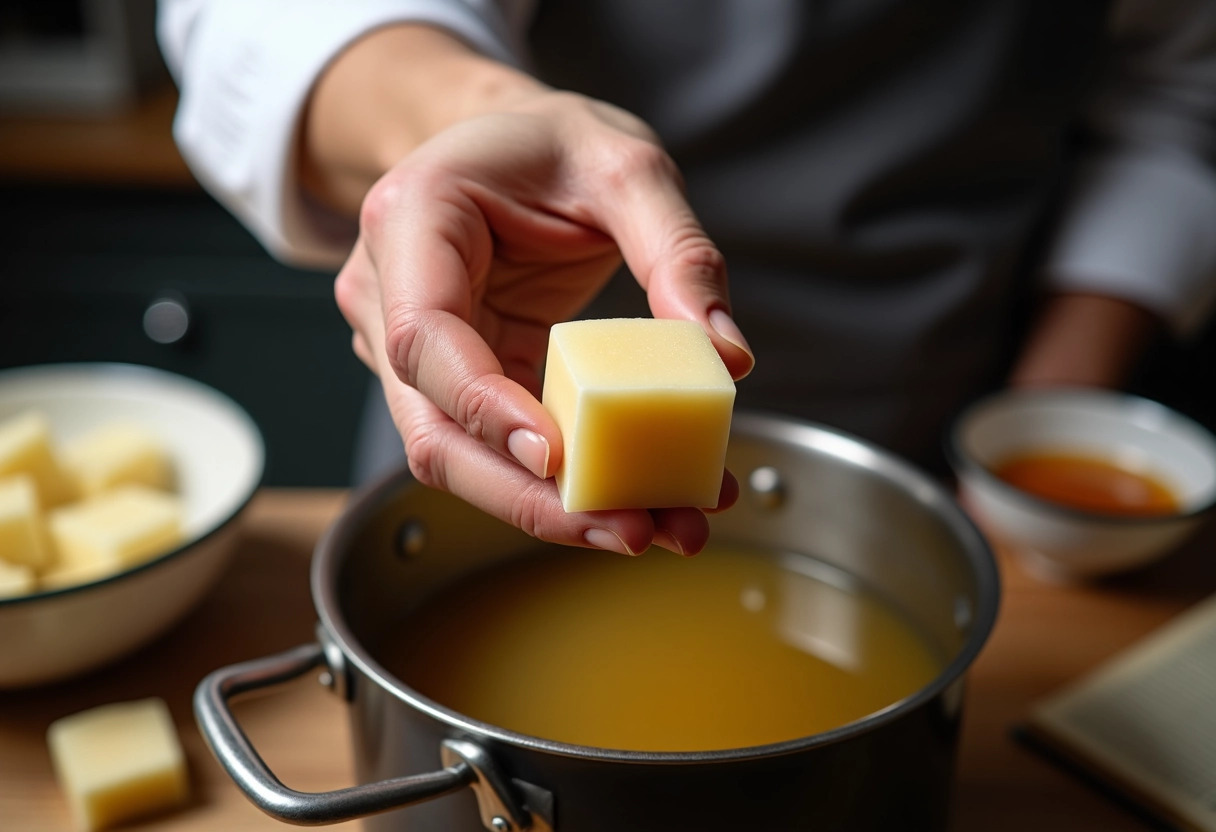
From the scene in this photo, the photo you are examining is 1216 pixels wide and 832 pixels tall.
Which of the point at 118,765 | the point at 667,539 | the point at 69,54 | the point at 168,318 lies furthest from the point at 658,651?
the point at 69,54

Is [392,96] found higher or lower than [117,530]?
higher

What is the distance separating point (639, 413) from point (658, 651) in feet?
0.84

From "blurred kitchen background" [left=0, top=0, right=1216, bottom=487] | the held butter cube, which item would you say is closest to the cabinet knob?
"blurred kitchen background" [left=0, top=0, right=1216, bottom=487]

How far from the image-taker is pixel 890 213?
1.07 meters

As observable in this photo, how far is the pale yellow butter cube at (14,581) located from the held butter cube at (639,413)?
1.42ft

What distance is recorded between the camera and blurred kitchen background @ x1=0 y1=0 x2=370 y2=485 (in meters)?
1.84

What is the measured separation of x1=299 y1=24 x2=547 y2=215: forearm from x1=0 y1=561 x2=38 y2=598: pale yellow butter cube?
36 cm

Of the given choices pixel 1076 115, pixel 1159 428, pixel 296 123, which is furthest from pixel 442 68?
pixel 1076 115

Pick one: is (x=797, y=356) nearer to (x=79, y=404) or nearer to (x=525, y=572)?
(x=525, y=572)

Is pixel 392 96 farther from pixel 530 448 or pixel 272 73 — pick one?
pixel 530 448

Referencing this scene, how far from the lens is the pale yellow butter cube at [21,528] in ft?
2.43

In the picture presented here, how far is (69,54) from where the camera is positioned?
1.95m

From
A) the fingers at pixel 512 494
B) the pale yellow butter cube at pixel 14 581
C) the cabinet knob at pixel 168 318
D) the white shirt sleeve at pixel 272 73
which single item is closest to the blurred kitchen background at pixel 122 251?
the cabinet knob at pixel 168 318

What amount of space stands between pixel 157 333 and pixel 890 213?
4.35ft
